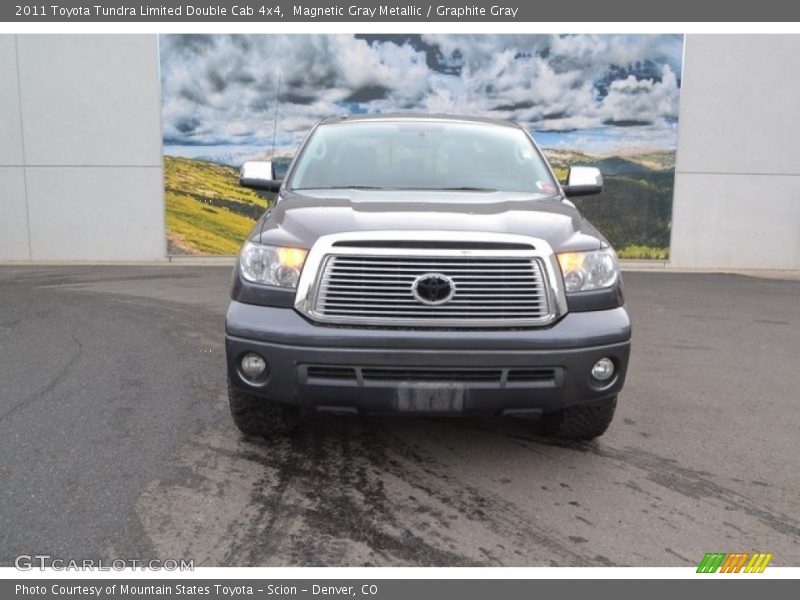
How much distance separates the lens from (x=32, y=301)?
8383mm

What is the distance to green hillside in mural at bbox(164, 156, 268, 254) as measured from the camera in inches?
500

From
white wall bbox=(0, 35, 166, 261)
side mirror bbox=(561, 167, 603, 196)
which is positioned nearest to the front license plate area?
side mirror bbox=(561, 167, 603, 196)

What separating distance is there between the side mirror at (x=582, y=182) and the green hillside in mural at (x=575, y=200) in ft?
26.7

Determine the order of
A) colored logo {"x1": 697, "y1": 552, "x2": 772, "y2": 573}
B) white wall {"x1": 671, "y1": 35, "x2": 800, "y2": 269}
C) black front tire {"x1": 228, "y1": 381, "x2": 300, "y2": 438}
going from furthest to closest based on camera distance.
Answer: white wall {"x1": 671, "y1": 35, "x2": 800, "y2": 269}
black front tire {"x1": 228, "y1": 381, "x2": 300, "y2": 438}
colored logo {"x1": 697, "y1": 552, "x2": 772, "y2": 573}

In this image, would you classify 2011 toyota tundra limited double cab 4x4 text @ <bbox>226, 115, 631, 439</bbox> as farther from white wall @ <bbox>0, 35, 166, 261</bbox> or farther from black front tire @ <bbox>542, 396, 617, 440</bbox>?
white wall @ <bbox>0, 35, 166, 261</bbox>

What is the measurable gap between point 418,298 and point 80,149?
Answer: 1156 centimetres

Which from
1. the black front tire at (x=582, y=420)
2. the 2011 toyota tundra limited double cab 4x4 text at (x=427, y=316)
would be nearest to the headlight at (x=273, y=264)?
the 2011 toyota tundra limited double cab 4x4 text at (x=427, y=316)

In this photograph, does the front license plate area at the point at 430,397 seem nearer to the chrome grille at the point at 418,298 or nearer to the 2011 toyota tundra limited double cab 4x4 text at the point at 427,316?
the 2011 toyota tundra limited double cab 4x4 text at the point at 427,316

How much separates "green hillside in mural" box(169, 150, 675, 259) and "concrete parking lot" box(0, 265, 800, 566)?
7178mm

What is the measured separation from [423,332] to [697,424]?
227 cm

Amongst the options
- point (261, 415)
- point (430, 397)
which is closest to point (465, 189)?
point (430, 397)

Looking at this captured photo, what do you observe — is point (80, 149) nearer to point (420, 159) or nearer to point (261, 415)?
point (420, 159)

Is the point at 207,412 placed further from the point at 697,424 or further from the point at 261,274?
the point at 697,424

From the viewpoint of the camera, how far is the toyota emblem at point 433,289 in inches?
122
